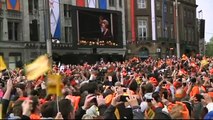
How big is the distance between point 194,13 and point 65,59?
163ft

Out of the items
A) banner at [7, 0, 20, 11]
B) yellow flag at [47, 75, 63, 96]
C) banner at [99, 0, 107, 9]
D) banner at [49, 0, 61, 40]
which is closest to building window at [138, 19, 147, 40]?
banner at [99, 0, 107, 9]

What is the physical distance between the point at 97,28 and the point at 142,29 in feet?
72.6

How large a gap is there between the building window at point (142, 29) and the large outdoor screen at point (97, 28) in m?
16.4

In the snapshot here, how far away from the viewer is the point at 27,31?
160ft

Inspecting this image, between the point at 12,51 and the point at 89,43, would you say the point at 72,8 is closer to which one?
the point at 89,43

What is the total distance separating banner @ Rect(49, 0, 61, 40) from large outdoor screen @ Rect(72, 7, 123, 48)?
1.81 metres

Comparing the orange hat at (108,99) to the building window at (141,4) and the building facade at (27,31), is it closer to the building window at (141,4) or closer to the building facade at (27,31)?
the building facade at (27,31)

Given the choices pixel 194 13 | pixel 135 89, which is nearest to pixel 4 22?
pixel 135 89

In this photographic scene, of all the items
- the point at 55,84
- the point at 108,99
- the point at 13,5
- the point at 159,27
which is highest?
the point at 13,5

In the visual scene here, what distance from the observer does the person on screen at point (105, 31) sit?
52.8 metres

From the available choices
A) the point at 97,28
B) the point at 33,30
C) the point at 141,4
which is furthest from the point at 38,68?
the point at 141,4

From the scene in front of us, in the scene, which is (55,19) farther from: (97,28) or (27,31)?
(97,28)

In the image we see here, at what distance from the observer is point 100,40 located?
52.2m

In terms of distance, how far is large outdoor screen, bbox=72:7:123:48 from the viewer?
49812mm
